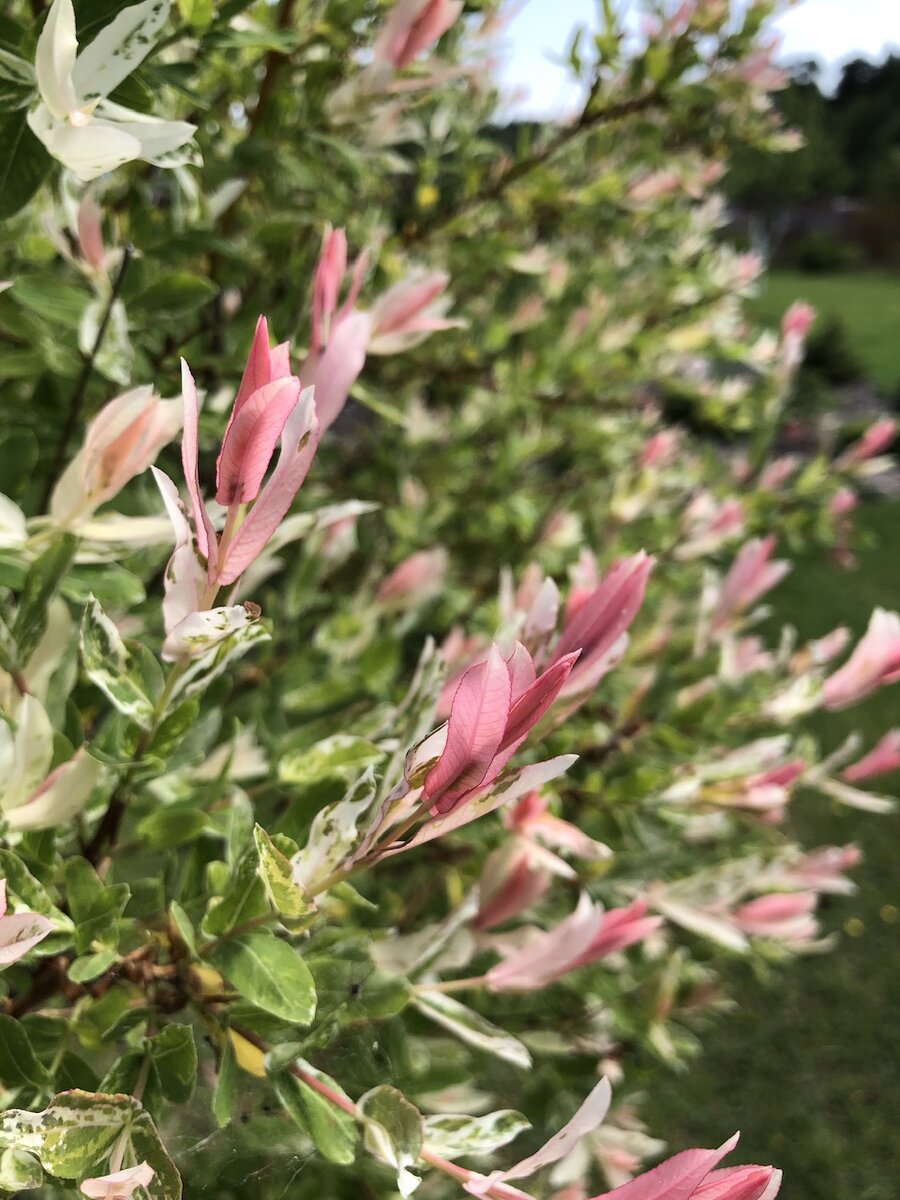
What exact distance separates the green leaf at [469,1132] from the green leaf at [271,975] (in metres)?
0.12

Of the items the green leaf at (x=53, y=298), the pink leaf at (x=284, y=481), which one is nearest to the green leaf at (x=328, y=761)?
the pink leaf at (x=284, y=481)

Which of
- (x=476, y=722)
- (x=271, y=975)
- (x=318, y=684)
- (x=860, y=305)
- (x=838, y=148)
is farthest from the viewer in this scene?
(x=838, y=148)

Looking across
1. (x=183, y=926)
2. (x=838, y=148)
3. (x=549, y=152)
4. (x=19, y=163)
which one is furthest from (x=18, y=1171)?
(x=838, y=148)

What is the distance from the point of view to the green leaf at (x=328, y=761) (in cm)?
78

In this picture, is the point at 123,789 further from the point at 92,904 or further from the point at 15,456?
the point at 15,456

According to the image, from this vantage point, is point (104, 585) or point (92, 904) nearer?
point (92, 904)

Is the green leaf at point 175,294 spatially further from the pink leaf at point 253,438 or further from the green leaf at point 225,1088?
the green leaf at point 225,1088

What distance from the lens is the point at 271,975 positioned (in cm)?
52

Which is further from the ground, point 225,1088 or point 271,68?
point 271,68

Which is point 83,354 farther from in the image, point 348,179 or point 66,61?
point 348,179

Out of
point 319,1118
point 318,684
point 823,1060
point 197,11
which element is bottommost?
point 823,1060

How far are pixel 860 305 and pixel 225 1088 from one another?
75.0 ft

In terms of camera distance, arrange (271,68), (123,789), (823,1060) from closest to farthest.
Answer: (123,789), (271,68), (823,1060)

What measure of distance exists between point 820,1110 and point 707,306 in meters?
2.97
